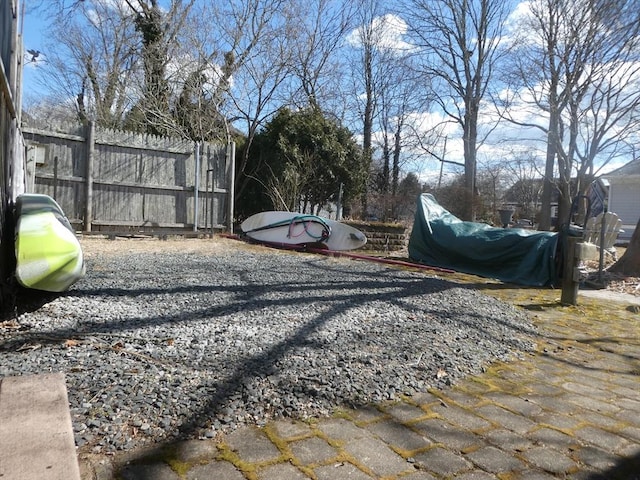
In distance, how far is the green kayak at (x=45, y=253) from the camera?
354 cm

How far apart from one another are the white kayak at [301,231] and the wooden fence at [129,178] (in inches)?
40.9

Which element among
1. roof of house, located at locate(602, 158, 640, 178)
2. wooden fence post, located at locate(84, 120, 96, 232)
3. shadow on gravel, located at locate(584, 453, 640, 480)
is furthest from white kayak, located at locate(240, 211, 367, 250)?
roof of house, located at locate(602, 158, 640, 178)

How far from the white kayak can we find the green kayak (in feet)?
19.9

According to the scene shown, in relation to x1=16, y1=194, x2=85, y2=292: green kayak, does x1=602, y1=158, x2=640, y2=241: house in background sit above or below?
above

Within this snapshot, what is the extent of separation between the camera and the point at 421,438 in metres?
2.24

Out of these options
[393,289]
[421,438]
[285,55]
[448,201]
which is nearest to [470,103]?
[448,201]

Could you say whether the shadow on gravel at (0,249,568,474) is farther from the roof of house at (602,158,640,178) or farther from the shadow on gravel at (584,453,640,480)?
the roof of house at (602,158,640,178)

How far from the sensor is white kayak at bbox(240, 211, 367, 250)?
1034cm

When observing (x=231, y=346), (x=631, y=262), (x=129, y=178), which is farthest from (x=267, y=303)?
(x=631, y=262)

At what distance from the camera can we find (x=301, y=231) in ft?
34.0

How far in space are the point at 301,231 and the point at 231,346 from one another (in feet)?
23.8

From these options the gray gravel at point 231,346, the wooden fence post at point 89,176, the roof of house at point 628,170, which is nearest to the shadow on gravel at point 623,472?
the gray gravel at point 231,346

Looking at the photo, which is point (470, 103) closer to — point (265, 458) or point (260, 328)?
point (260, 328)

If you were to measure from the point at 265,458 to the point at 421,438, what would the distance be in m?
0.71
